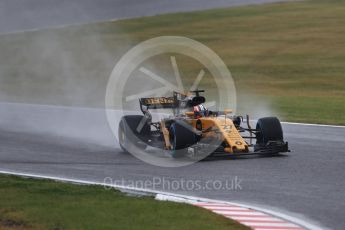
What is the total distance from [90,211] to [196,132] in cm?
469

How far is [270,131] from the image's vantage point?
1339 cm

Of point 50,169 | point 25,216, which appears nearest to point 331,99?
point 50,169

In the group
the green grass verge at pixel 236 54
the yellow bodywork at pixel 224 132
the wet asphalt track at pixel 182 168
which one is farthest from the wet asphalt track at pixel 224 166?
the green grass verge at pixel 236 54

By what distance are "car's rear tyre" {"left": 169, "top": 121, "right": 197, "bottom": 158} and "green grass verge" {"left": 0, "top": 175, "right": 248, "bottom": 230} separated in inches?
114

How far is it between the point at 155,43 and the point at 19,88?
29.9 feet

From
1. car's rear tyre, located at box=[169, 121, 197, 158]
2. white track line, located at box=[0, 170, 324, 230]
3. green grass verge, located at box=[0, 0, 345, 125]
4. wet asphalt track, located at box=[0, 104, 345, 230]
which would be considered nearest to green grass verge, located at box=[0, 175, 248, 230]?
white track line, located at box=[0, 170, 324, 230]

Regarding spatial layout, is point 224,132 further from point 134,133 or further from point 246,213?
point 246,213

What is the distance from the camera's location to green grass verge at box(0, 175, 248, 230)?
811 centimetres

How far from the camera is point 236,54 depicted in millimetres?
33219

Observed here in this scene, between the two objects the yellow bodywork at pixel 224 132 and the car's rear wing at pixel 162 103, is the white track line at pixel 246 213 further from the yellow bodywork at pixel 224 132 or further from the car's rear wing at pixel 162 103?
the car's rear wing at pixel 162 103

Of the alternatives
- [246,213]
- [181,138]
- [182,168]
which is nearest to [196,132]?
[181,138]

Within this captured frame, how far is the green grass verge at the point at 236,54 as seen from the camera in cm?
2655

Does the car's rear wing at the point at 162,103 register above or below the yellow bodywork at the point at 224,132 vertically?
above

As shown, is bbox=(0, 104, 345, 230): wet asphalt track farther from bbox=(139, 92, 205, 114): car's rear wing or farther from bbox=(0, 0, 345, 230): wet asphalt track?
bbox=(139, 92, 205, 114): car's rear wing
